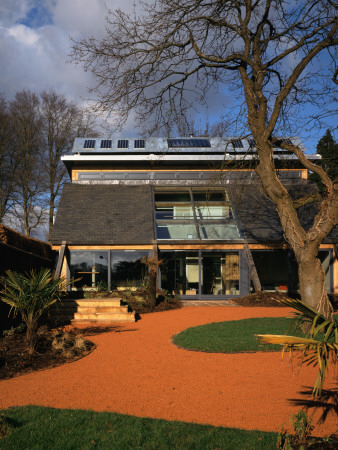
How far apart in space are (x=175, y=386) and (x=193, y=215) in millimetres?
13058

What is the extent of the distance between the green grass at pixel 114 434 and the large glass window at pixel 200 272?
12.8 metres

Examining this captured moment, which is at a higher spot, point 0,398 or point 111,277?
point 111,277

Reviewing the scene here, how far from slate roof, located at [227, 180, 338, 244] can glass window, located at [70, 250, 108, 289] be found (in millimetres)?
6134

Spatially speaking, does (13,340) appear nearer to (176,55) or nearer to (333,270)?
(176,55)

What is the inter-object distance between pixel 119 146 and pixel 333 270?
13.2 metres

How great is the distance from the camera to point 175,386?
5641 millimetres

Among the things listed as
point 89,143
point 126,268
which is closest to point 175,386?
point 126,268

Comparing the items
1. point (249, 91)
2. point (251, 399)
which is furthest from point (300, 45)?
point (251, 399)

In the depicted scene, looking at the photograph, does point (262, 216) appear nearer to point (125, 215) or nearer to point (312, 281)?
point (125, 215)

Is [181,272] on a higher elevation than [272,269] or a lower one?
lower

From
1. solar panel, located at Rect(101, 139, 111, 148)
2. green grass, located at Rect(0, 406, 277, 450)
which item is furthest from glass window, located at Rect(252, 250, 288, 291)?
green grass, located at Rect(0, 406, 277, 450)

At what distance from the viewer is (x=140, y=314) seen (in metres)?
12.8

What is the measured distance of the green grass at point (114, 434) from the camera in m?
3.63

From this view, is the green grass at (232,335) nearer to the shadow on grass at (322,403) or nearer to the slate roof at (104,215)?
the shadow on grass at (322,403)
